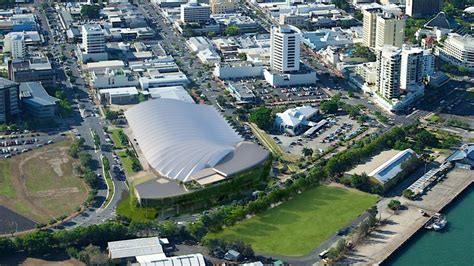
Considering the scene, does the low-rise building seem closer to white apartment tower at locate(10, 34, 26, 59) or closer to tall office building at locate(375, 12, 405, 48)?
white apartment tower at locate(10, 34, 26, 59)

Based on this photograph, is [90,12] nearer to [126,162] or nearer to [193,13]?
[193,13]

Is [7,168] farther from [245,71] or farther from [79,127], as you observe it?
[245,71]

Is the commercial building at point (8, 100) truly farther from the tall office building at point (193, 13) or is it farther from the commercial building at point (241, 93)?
the tall office building at point (193, 13)

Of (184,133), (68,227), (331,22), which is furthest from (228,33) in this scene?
(68,227)

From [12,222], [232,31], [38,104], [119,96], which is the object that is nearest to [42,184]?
[12,222]

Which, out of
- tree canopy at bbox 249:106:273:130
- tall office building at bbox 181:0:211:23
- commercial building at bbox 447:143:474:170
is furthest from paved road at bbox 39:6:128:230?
commercial building at bbox 447:143:474:170

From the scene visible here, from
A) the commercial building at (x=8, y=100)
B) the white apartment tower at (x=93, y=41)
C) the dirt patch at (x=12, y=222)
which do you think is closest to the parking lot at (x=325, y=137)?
the dirt patch at (x=12, y=222)
